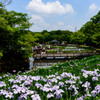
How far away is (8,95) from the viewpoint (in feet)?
7.23

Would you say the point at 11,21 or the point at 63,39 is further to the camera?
the point at 63,39

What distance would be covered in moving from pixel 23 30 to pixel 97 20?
2223 centimetres

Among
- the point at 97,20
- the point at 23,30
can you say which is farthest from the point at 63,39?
the point at 23,30

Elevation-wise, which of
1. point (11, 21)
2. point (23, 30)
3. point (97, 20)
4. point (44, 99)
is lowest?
point (44, 99)

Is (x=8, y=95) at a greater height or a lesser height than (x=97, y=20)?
lesser

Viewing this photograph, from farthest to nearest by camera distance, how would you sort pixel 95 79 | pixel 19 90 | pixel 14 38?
pixel 14 38, pixel 95 79, pixel 19 90

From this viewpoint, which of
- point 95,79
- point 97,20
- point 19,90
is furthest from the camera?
point 97,20

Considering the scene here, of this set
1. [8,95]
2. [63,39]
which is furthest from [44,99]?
[63,39]

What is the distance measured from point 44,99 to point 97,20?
35.2 m

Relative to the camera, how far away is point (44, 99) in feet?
7.41

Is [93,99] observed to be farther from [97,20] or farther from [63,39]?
[63,39]

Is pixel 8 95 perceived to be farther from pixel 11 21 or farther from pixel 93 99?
pixel 11 21

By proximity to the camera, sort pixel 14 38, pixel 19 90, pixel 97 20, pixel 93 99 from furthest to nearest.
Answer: pixel 97 20 < pixel 14 38 < pixel 19 90 < pixel 93 99

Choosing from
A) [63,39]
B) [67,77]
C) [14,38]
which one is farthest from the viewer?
[63,39]
